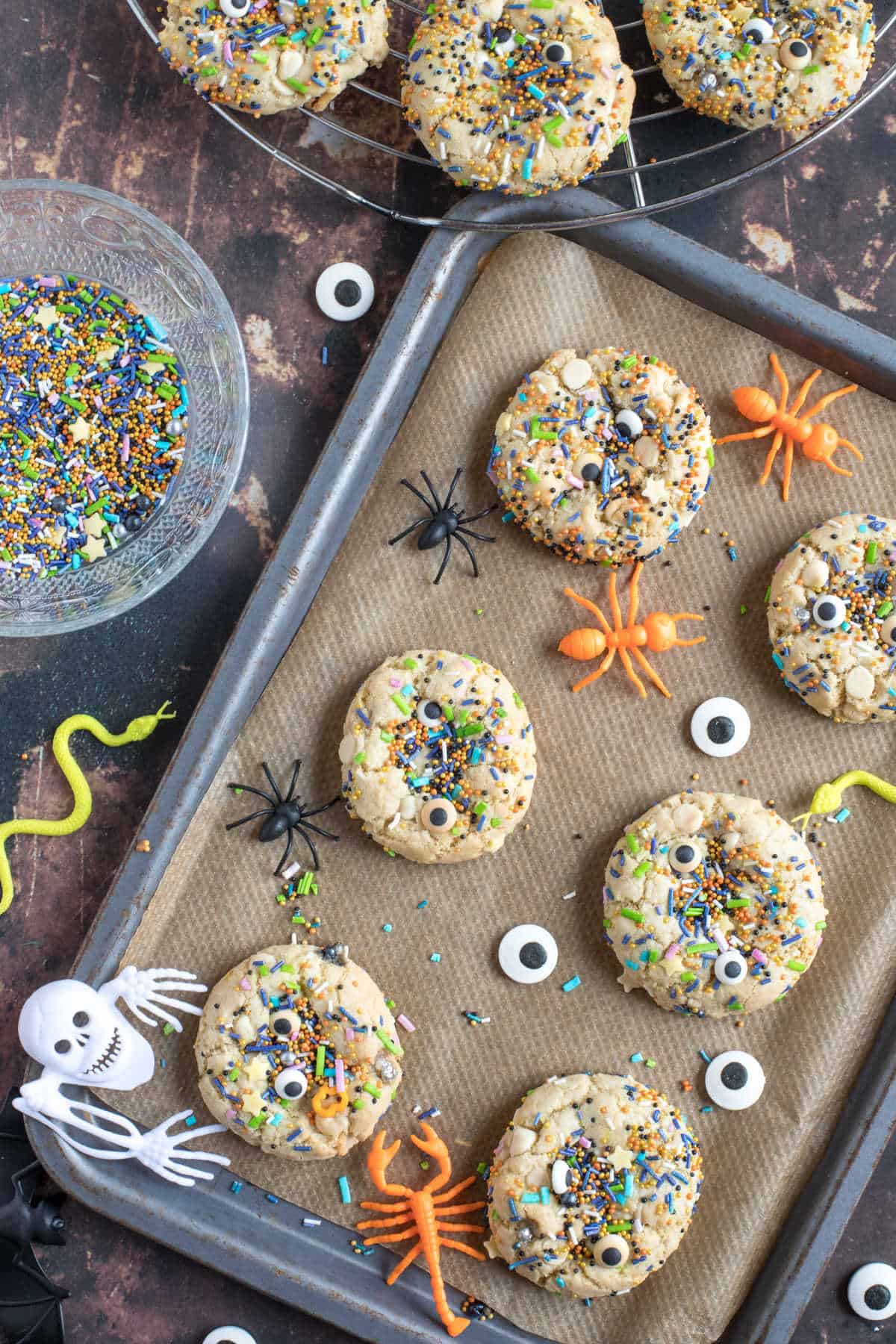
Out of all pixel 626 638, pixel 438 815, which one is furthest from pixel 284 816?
pixel 626 638

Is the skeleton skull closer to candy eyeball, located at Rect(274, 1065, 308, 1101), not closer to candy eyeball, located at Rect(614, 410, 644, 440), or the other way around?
candy eyeball, located at Rect(274, 1065, 308, 1101)

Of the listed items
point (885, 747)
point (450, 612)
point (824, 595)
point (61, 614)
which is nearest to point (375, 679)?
point (450, 612)

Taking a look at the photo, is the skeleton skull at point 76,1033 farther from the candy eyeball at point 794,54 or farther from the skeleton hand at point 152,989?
the candy eyeball at point 794,54

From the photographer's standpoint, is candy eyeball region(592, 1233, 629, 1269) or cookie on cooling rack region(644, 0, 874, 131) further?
cookie on cooling rack region(644, 0, 874, 131)

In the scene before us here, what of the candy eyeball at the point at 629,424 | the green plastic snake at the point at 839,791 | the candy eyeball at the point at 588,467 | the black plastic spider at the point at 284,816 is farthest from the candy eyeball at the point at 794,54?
the black plastic spider at the point at 284,816

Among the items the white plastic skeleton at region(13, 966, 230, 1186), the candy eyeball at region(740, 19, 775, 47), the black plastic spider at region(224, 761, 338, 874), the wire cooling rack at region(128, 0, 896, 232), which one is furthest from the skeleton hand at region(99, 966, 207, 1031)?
the candy eyeball at region(740, 19, 775, 47)

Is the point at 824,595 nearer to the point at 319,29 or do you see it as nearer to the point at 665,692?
the point at 665,692

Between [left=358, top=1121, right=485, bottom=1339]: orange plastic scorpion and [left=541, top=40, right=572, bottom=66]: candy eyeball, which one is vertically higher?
[left=541, top=40, right=572, bottom=66]: candy eyeball
